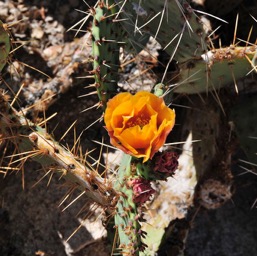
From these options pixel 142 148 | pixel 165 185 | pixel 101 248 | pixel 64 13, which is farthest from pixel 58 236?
pixel 64 13

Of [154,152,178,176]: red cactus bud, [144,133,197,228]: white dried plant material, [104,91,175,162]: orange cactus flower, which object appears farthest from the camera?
[144,133,197,228]: white dried plant material

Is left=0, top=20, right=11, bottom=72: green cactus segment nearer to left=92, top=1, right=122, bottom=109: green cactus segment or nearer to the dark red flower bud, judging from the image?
left=92, top=1, right=122, bottom=109: green cactus segment

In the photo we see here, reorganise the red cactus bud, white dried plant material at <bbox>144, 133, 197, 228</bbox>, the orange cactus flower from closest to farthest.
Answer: the orange cactus flower
the red cactus bud
white dried plant material at <bbox>144, 133, 197, 228</bbox>

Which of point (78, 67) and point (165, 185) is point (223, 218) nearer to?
point (165, 185)

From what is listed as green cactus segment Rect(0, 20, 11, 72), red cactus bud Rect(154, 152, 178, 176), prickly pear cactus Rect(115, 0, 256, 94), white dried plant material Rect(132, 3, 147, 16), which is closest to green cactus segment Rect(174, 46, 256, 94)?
prickly pear cactus Rect(115, 0, 256, 94)

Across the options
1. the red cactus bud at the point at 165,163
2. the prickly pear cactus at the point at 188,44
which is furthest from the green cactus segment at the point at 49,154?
the prickly pear cactus at the point at 188,44

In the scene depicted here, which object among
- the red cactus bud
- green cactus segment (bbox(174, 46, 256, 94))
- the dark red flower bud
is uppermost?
green cactus segment (bbox(174, 46, 256, 94))

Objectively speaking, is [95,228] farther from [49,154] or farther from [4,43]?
[4,43]
